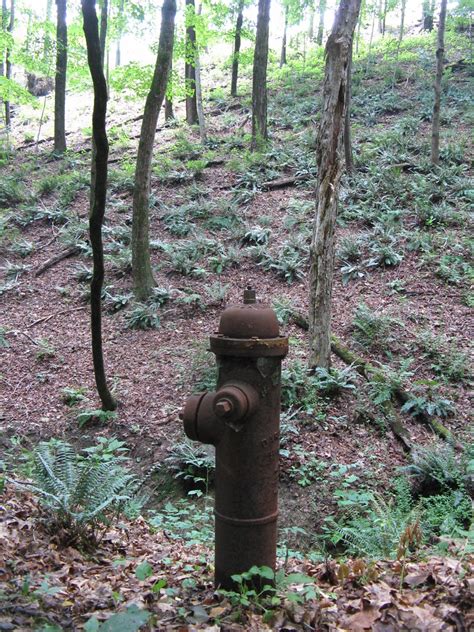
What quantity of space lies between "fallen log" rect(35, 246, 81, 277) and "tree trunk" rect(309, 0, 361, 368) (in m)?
7.55

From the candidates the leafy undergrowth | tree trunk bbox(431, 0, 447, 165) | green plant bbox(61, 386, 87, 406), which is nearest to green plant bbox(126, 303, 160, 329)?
green plant bbox(61, 386, 87, 406)

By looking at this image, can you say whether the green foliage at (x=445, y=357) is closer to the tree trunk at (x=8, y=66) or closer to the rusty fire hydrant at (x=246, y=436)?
the rusty fire hydrant at (x=246, y=436)

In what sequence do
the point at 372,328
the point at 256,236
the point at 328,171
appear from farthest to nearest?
1. the point at 256,236
2. the point at 372,328
3. the point at 328,171

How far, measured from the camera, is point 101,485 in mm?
3264

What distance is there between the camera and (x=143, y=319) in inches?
367

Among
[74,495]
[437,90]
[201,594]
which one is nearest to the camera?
[201,594]

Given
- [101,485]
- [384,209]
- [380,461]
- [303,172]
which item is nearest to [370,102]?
[303,172]

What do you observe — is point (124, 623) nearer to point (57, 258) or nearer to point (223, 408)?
point (223, 408)

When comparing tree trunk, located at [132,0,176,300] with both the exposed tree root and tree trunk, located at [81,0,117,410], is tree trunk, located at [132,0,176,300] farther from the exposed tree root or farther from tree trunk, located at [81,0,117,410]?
the exposed tree root

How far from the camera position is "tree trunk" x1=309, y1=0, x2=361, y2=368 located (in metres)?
6.75

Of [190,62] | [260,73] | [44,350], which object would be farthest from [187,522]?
[190,62]

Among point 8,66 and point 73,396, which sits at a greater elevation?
point 8,66

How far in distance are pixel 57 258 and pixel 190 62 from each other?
9.78m

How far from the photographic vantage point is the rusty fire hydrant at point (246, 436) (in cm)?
227
